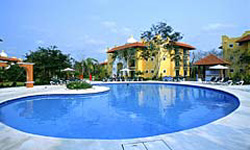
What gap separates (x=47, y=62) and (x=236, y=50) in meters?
26.8

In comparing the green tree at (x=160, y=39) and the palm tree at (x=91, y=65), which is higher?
the green tree at (x=160, y=39)

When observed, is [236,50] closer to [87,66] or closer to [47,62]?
[87,66]

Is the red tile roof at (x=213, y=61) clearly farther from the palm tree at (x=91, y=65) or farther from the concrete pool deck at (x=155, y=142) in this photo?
the concrete pool deck at (x=155, y=142)

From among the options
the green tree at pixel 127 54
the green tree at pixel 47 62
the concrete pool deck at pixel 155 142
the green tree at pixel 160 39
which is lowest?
the concrete pool deck at pixel 155 142

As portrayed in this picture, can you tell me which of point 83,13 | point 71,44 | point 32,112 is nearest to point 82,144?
point 32,112

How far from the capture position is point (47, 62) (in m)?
20.2

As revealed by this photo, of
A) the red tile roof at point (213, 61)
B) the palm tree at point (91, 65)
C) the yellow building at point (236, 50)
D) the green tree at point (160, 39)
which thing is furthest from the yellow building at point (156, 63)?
the yellow building at point (236, 50)

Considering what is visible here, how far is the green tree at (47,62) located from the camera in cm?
2009

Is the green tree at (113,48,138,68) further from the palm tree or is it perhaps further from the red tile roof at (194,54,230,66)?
the red tile roof at (194,54,230,66)

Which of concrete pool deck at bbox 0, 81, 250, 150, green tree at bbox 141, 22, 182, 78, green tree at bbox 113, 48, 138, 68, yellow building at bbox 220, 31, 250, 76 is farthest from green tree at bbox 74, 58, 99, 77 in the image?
concrete pool deck at bbox 0, 81, 250, 150

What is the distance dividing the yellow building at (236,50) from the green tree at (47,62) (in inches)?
948

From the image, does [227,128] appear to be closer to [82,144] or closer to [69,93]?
[82,144]

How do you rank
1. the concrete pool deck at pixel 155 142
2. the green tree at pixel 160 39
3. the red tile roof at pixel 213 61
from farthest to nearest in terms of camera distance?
the green tree at pixel 160 39
the red tile roof at pixel 213 61
the concrete pool deck at pixel 155 142

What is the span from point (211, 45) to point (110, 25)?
33.7m
